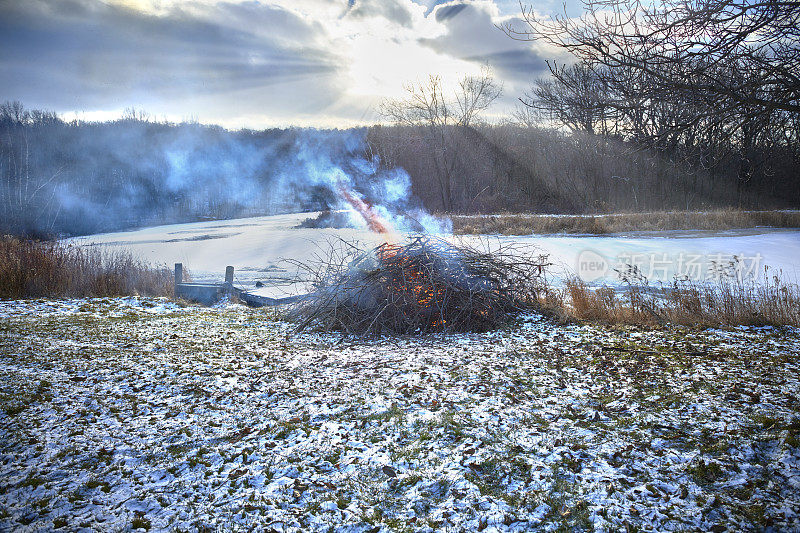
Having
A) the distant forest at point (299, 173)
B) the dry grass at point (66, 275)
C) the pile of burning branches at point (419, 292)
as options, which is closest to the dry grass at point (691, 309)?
the pile of burning branches at point (419, 292)

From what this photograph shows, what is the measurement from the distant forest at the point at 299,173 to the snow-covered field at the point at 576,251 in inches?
236

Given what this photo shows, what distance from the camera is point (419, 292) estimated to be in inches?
260

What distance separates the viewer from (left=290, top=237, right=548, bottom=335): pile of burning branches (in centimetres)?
638

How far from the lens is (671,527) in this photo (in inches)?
93.6

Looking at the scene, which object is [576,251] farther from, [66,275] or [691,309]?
[66,275]

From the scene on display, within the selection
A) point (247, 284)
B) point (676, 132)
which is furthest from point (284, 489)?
point (247, 284)

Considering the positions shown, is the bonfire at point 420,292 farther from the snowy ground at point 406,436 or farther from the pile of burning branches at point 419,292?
the snowy ground at point 406,436

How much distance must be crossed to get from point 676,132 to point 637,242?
1291cm

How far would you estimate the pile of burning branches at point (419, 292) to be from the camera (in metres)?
6.38

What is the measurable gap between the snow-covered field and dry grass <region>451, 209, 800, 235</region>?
4.31 ft

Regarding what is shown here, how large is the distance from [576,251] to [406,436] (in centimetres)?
1346

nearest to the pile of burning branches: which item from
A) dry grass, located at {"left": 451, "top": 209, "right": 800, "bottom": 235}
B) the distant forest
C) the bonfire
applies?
the bonfire

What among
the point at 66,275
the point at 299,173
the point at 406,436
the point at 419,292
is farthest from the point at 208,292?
the point at 299,173

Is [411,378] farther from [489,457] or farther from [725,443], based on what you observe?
[725,443]
